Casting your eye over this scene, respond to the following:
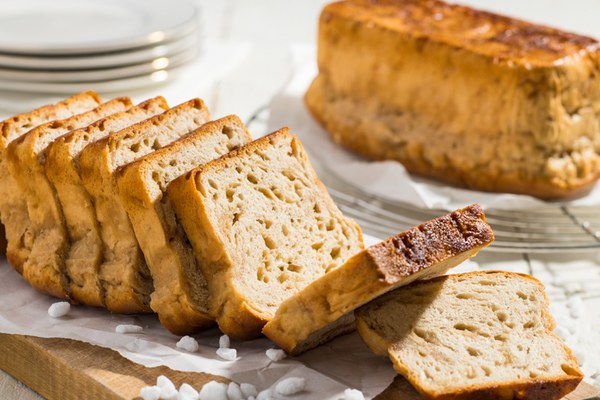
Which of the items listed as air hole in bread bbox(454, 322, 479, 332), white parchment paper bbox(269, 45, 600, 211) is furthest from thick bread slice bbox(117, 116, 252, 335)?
white parchment paper bbox(269, 45, 600, 211)

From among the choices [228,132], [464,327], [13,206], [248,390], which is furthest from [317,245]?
[13,206]

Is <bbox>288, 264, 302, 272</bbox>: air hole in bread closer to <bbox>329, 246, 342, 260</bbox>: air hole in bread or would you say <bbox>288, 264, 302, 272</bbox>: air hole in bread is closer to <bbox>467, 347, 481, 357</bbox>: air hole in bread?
<bbox>329, 246, 342, 260</bbox>: air hole in bread

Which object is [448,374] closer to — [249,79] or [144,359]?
[144,359]

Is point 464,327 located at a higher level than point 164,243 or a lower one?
lower

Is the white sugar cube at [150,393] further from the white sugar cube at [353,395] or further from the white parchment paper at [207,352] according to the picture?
the white sugar cube at [353,395]

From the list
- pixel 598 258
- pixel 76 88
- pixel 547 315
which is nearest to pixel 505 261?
pixel 598 258

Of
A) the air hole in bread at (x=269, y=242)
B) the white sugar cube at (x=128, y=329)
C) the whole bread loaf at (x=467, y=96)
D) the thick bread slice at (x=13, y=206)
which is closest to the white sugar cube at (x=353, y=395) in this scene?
the air hole in bread at (x=269, y=242)

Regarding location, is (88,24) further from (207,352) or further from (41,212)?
(207,352)
